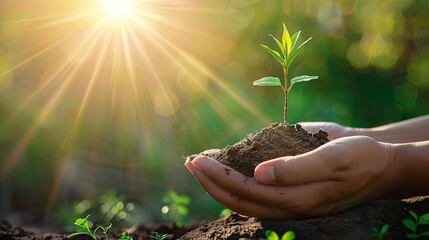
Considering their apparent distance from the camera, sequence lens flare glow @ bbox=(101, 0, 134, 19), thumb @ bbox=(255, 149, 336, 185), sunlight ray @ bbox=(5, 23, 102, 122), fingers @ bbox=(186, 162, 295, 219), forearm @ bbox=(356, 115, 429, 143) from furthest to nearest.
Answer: sunlight ray @ bbox=(5, 23, 102, 122)
lens flare glow @ bbox=(101, 0, 134, 19)
forearm @ bbox=(356, 115, 429, 143)
fingers @ bbox=(186, 162, 295, 219)
thumb @ bbox=(255, 149, 336, 185)

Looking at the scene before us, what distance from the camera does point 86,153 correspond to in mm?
4320

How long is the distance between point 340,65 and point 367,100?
0.38 meters

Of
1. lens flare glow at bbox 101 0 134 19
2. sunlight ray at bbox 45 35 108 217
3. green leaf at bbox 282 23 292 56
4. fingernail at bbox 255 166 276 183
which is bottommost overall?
sunlight ray at bbox 45 35 108 217

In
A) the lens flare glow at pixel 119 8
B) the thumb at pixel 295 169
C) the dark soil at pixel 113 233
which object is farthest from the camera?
the lens flare glow at pixel 119 8

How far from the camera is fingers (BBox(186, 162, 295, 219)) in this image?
1.59 meters

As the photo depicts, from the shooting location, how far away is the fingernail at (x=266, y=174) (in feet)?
4.85

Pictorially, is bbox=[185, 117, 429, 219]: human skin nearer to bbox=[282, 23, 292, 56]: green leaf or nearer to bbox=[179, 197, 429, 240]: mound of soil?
bbox=[179, 197, 429, 240]: mound of soil

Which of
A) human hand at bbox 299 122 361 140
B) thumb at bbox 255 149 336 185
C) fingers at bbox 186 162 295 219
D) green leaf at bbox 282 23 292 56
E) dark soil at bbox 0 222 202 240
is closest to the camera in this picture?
thumb at bbox 255 149 336 185

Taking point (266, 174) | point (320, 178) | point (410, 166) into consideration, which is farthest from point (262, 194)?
point (410, 166)

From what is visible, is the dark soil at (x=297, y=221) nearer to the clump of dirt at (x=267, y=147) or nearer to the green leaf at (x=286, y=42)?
the clump of dirt at (x=267, y=147)

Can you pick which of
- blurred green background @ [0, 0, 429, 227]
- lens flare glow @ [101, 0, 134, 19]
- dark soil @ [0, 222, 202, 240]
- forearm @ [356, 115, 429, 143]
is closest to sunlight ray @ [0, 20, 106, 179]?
blurred green background @ [0, 0, 429, 227]

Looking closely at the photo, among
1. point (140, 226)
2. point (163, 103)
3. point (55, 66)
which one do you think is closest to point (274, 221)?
point (140, 226)

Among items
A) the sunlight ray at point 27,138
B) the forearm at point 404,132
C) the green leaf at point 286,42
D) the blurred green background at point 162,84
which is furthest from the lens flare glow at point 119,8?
the green leaf at point 286,42

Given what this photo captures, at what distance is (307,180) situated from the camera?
4.95 ft
